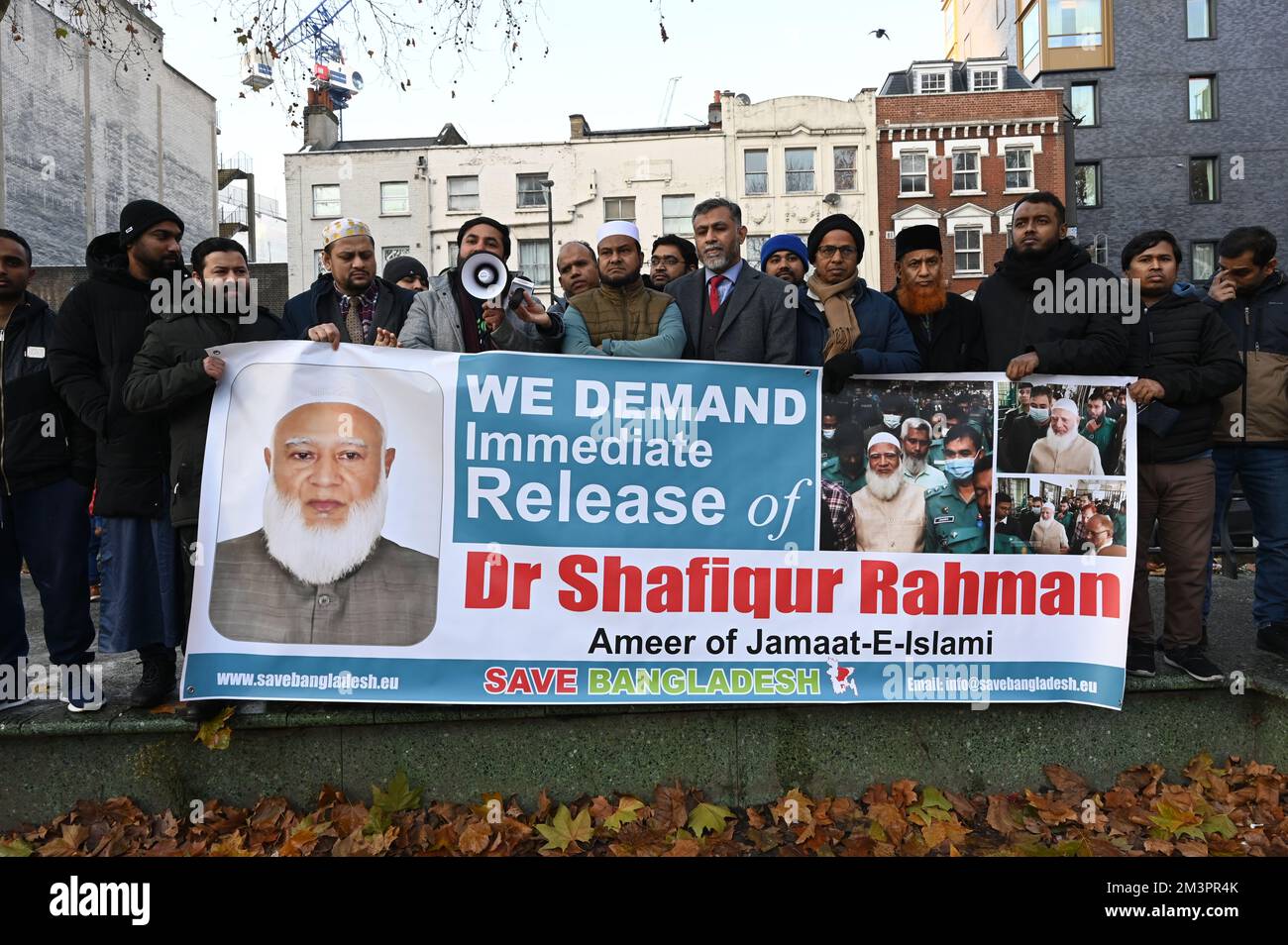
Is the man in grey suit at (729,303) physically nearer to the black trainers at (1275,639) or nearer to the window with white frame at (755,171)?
the black trainers at (1275,639)

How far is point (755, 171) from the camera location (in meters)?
32.7

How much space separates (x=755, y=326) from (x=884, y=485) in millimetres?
938

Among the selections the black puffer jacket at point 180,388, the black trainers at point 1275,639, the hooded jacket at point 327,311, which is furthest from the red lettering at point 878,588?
the black puffer jacket at point 180,388

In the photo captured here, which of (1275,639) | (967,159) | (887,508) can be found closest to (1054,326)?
(887,508)

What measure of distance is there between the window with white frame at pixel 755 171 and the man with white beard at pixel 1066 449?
100 feet

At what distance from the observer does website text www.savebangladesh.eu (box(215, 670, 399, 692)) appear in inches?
135

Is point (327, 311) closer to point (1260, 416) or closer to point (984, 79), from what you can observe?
point (1260, 416)

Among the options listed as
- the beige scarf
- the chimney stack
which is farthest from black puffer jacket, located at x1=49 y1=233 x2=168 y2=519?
the chimney stack

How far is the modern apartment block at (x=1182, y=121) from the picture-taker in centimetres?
3034

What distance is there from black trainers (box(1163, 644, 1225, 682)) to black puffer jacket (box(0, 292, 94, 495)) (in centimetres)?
482

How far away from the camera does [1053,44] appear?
31547 mm

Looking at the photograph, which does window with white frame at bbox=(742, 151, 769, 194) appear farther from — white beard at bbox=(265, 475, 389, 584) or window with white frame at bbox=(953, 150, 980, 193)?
white beard at bbox=(265, 475, 389, 584)

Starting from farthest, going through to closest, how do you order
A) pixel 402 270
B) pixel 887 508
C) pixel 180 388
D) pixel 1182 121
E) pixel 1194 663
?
pixel 1182 121, pixel 402 270, pixel 1194 663, pixel 887 508, pixel 180 388

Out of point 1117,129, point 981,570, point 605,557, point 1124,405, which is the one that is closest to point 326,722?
point 605,557
